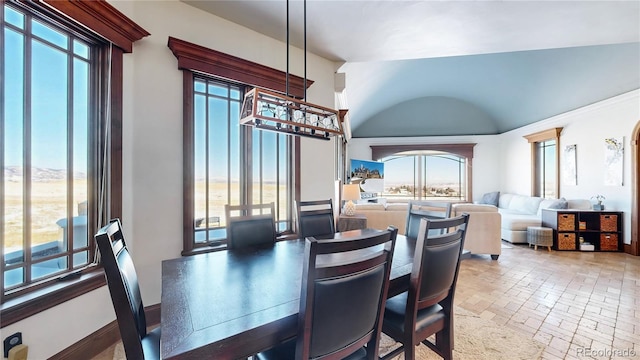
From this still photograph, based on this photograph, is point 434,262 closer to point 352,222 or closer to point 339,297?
point 339,297

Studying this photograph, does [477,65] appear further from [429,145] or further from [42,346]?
[42,346]

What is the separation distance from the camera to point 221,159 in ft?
9.07

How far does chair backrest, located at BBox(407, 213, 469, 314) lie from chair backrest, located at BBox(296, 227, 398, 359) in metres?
0.33

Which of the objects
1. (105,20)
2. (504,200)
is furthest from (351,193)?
(504,200)

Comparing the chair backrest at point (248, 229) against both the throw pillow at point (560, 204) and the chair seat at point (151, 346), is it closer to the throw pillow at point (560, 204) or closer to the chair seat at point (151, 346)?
the chair seat at point (151, 346)

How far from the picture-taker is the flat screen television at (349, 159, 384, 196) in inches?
313

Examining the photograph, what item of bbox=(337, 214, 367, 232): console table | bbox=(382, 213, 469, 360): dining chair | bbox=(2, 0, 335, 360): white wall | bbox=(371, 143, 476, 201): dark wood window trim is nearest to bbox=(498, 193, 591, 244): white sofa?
bbox=(371, 143, 476, 201): dark wood window trim

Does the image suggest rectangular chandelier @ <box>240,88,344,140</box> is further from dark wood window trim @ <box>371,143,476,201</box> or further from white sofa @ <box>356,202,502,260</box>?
dark wood window trim @ <box>371,143,476,201</box>

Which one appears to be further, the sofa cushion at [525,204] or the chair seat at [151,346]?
the sofa cushion at [525,204]

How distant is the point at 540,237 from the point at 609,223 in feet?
3.50

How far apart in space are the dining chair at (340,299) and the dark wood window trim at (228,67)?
7.53ft

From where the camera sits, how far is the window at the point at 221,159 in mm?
2648

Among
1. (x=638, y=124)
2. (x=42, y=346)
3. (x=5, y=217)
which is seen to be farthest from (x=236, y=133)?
(x=638, y=124)

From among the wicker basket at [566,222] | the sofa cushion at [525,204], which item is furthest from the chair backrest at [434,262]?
the sofa cushion at [525,204]
